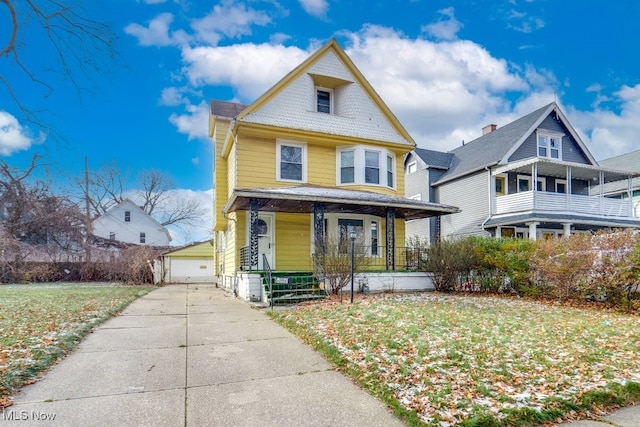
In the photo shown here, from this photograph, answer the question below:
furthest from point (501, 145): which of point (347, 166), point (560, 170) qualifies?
point (347, 166)

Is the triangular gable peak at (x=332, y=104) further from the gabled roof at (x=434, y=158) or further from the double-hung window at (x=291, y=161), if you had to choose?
the gabled roof at (x=434, y=158)

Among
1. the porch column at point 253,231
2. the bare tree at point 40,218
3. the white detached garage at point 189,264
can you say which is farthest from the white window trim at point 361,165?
the bare tree at point 40,218

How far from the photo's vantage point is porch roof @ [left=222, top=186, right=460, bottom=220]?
11179 millimetres

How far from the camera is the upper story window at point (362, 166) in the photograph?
14.9m

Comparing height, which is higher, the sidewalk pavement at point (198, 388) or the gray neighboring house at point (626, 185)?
the gray neighboring house at point (626, 185)

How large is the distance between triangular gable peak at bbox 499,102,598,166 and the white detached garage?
1809cm

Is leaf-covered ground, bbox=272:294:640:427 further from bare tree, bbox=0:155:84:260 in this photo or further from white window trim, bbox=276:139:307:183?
bare tree, bbox=0:155:84:260

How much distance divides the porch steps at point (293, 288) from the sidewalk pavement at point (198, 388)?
3.72 metres

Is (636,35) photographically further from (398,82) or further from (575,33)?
(398,82)

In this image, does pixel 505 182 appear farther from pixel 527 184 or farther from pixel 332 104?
pixel 332 104

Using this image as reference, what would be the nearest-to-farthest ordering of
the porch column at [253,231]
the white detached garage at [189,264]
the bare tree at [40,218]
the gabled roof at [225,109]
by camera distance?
the porch column at [253,231] → the gabled roof at [225,109] → the white detached garage at [189,264] → the bare tree at [40,218]

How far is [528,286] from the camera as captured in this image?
11.4 m

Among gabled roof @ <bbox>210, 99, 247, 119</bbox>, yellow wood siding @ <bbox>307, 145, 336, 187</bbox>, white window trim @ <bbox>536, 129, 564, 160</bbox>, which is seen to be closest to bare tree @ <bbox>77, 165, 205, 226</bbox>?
gabled roof @ <bbox>210, 99, 247, 119</bbox>

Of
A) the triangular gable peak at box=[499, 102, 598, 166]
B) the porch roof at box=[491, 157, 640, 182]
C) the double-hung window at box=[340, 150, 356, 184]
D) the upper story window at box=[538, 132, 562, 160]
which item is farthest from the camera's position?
the upper story window at box=[538, 132, 562, 160]
